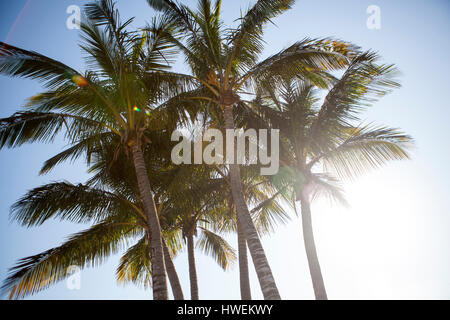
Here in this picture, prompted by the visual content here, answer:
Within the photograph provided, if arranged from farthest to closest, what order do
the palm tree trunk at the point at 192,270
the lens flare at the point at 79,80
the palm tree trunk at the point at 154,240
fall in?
1. the palm tree trunk at the point at 192,270
2. the lens flare at the point at 79,80
3. the palm tree trunk at the point at 154,240

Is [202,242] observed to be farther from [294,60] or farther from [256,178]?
[294,60]

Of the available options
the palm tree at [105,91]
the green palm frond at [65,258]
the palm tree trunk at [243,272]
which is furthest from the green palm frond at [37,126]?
the palm tree trunk at [243,272]

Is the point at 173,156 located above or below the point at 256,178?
above

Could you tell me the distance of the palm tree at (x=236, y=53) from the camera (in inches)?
340

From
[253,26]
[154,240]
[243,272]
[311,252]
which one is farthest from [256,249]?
[253,26]

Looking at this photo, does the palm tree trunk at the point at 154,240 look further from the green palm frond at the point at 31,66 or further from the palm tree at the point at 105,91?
the green palm frond at the point at 31,66

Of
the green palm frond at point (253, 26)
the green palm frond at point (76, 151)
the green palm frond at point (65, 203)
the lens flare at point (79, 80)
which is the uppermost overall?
the green palm frond at point (253, 26)

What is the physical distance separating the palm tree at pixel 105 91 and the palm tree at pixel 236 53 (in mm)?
648

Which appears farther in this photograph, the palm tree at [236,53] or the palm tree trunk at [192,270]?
the palm tree trunk at [192,270]

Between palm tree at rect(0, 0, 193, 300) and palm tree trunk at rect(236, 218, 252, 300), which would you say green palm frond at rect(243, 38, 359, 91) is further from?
palm tree trunk at rect(236, 218, 252, 300)

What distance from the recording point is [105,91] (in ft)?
27.3
